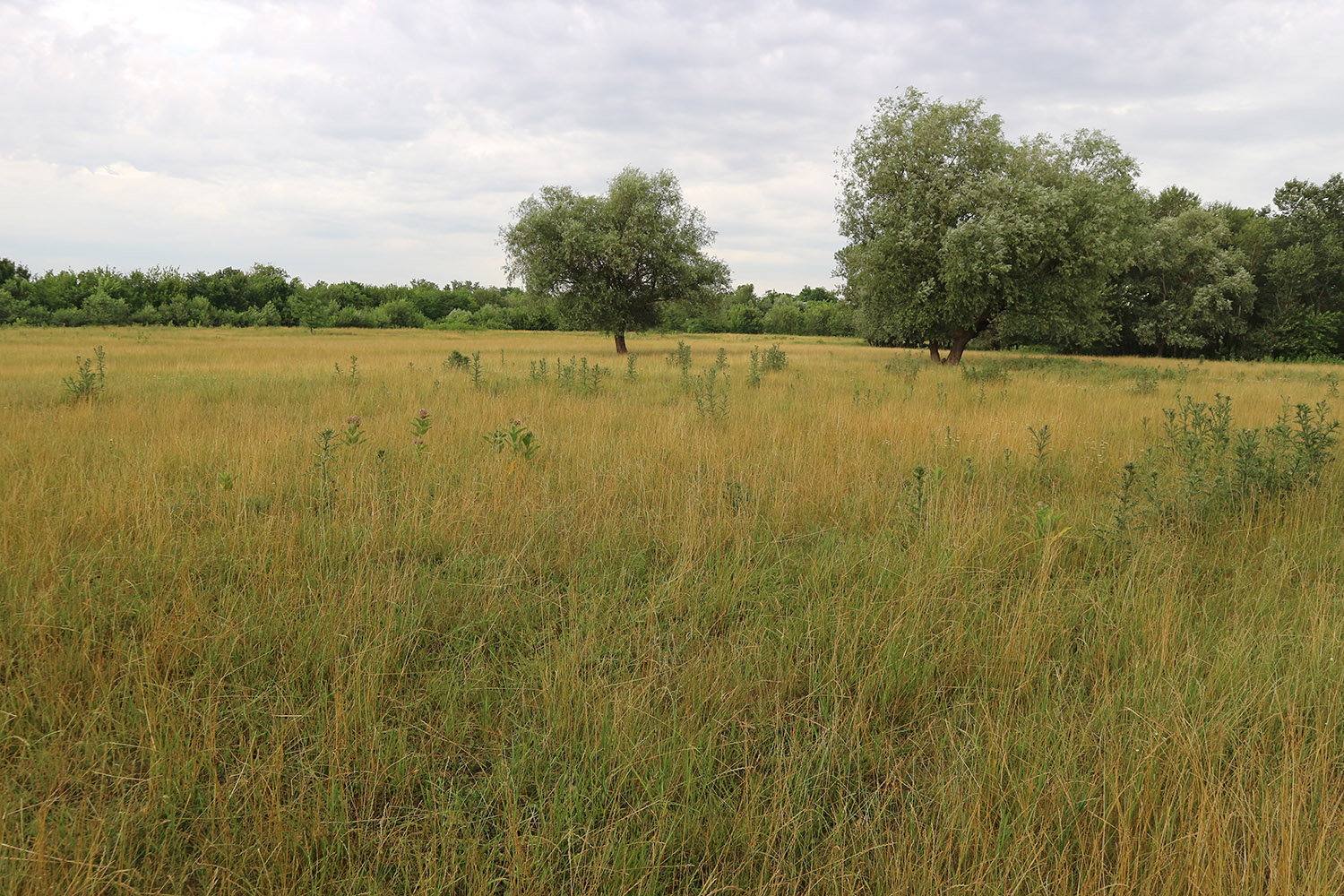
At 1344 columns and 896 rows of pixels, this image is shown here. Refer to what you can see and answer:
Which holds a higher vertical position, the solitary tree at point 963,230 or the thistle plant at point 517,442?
the solitary tree at point 963,230

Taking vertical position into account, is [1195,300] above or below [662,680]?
above

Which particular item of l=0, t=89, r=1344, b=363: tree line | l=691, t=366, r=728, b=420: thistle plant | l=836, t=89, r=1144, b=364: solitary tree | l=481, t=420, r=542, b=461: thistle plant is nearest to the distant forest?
l=0, t=89, r=1344, b=363: tree line

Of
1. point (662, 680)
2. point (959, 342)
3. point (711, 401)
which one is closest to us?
point (662, 680)

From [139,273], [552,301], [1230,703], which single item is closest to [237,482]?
[1230,703]

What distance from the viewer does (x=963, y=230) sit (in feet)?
62.1

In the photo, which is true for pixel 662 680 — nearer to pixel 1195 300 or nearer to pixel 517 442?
pixel 517 442

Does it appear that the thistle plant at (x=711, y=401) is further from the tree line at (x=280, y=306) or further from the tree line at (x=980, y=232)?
the tree line at (x=280, y=306)

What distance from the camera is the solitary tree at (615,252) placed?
27.3 metres

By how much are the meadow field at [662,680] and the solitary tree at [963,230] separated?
16.0 m

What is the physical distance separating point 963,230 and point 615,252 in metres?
13.9

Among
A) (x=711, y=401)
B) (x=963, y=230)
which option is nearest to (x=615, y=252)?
(x=963, y=230)

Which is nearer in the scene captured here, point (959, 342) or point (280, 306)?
point (959, 342)

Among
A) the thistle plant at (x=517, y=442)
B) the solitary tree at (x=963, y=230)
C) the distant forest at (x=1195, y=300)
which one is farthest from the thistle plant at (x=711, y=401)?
the distant forest at (x=1195, y=300)

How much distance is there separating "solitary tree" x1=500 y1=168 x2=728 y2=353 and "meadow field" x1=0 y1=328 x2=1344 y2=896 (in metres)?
23.3
